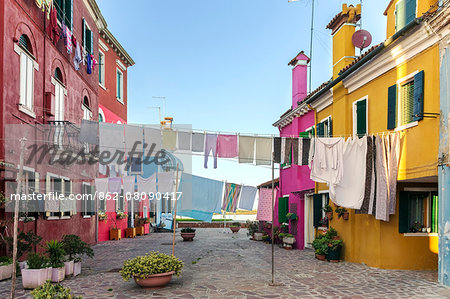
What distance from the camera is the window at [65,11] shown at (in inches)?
571

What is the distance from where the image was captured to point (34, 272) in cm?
916

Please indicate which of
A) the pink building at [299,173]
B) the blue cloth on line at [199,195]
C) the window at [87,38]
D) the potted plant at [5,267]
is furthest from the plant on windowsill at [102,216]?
the potted plant at [5,267]

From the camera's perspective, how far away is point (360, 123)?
42.7 ft

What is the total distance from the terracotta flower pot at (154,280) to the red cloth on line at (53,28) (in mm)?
8957

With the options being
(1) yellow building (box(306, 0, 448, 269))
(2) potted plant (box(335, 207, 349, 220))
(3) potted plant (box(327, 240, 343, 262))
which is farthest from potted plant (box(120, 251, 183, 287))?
(2) potted plant (box(335, 207, 349, 220))

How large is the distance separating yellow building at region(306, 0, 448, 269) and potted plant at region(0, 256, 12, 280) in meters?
9.92

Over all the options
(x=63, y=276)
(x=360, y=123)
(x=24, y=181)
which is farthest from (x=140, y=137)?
(x=360, y=123)

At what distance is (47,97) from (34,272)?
6146mm

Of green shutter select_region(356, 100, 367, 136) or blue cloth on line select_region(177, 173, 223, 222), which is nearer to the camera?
green shutter select_region(356, 100, 367, 136)

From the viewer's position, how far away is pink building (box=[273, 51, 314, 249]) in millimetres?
17859

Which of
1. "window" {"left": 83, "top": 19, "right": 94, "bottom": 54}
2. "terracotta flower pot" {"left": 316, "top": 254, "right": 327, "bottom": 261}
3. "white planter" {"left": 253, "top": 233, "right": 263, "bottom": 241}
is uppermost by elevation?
"window" {"left": 83, "top": 19, "right": 94, "bottom": 54}

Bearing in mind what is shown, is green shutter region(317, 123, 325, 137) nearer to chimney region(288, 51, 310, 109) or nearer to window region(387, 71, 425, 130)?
chimney region(288, 51, 310, 109)

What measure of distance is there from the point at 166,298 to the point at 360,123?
828cm

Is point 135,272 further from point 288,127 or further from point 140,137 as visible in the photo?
point 288,127
